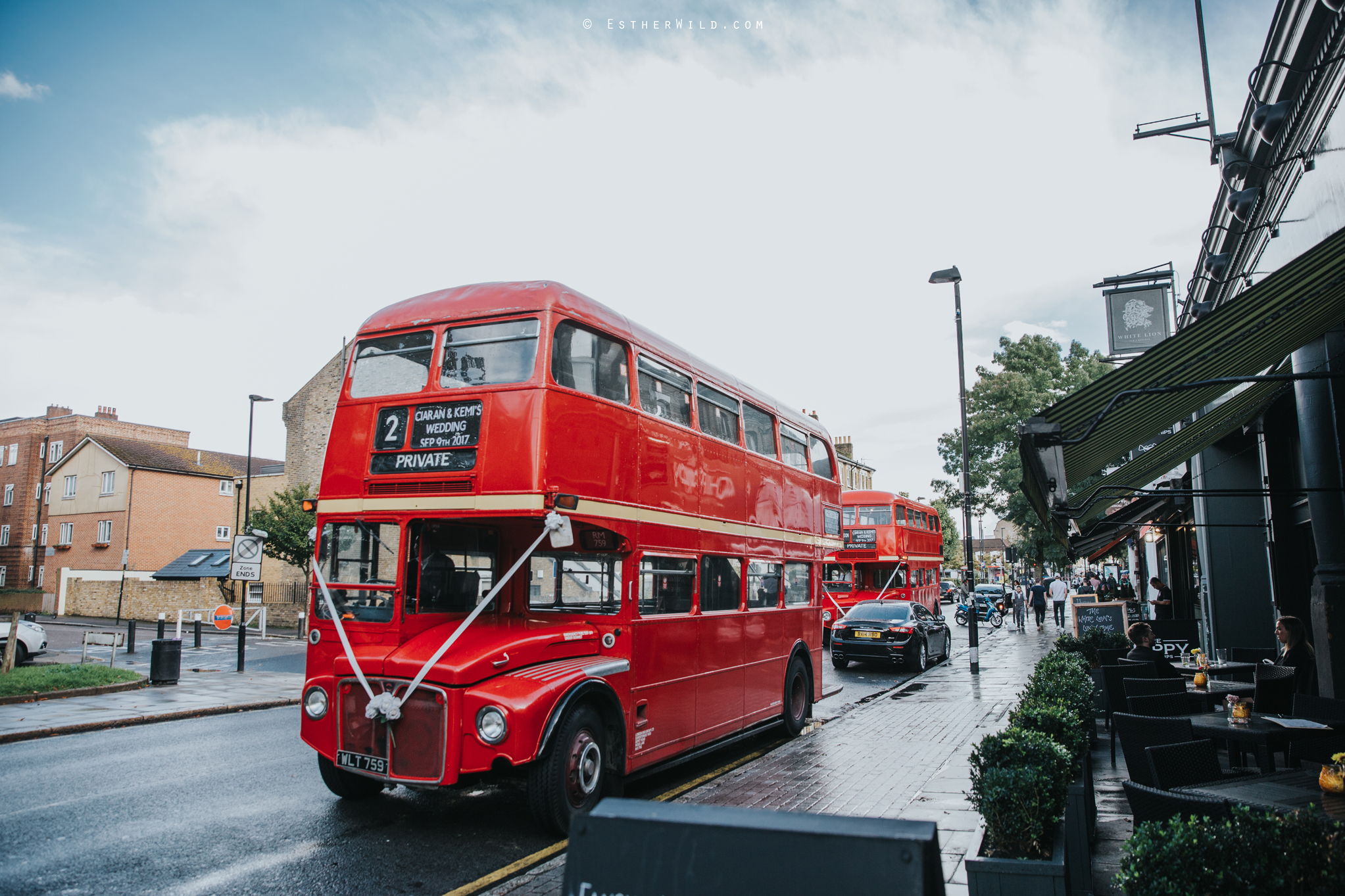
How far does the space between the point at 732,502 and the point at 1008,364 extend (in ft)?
90.1

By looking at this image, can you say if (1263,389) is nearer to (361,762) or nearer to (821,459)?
(821,459)

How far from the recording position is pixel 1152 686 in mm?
7734

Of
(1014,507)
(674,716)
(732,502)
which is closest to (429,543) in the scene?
(674,716)

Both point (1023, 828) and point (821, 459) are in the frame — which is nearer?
point (1023, 828)

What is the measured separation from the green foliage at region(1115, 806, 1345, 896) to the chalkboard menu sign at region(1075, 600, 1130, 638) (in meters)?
16.2

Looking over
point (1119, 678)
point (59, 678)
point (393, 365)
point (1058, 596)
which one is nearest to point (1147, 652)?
point (1119, 678)

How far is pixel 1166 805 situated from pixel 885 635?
47.4 ft

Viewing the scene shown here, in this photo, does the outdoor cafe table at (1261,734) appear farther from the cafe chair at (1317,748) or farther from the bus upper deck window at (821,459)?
the bus upper deck window at (821,459)

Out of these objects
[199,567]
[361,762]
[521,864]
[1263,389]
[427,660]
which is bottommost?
[521,864]

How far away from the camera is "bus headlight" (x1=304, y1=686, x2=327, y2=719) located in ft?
21.4

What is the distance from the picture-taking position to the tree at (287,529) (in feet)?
96.8

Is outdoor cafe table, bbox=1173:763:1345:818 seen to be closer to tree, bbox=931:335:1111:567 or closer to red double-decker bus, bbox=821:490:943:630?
red double-decker bus, bbox=821:490:943:630

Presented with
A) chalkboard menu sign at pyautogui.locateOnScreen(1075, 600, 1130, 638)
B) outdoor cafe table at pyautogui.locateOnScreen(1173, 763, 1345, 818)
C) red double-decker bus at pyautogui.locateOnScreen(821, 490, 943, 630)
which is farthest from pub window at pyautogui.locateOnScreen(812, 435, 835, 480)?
red double-decker bus at pyautogui.locateOnScreen(821, 490, 943, 630)

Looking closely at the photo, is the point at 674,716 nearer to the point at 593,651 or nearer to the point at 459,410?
the point at 593,651
